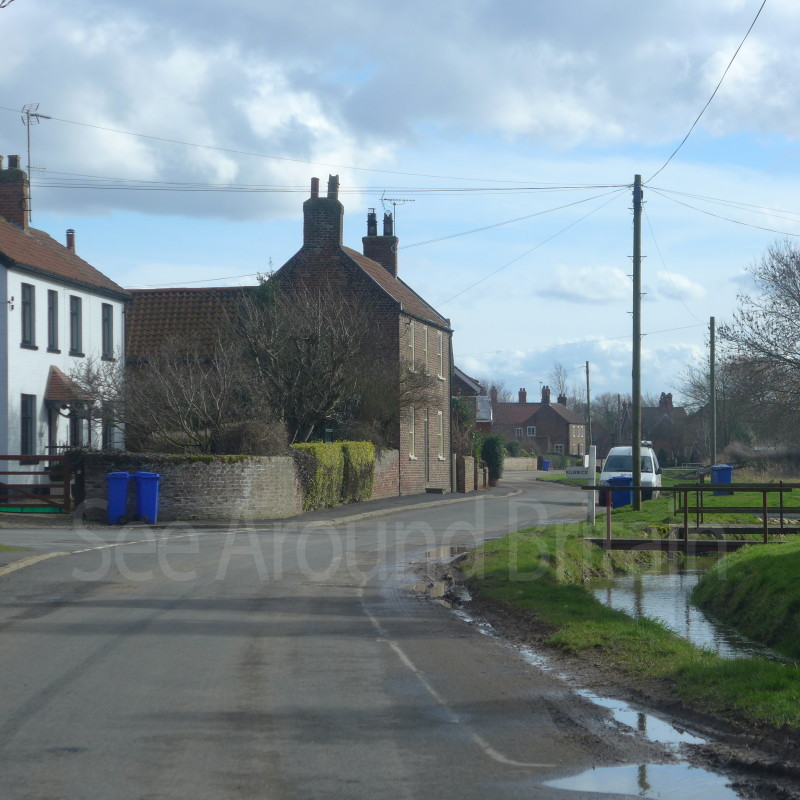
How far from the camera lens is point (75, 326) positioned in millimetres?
36688

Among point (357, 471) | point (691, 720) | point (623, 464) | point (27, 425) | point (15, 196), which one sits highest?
point (15, 196)

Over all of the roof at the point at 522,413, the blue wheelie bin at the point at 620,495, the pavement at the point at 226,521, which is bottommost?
the pavement at the point at 226,521

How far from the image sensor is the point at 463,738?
700 centimetres

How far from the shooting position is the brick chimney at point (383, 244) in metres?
48.7

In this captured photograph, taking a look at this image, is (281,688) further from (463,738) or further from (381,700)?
(463,738)

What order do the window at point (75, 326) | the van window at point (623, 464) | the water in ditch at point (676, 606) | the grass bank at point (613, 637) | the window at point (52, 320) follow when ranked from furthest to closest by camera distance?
the van window at point (623, 464) < the window at point (75, 326) < the window at point (52, 320) < the water in ditch at point (676, 606) < the grass bank at point (613, 637)

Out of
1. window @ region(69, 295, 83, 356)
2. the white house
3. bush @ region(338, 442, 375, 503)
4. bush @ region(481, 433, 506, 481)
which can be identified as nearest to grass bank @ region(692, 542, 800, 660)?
bush @ region(338, 442, 375, 503)

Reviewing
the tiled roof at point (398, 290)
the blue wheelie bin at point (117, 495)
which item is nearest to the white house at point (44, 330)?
the blue wheelie bin at point (117, 495)

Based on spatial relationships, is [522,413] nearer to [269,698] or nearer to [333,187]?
[333,187]

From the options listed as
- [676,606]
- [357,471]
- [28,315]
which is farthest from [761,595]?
[28,315]

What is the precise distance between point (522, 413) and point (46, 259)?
100142 millimetres

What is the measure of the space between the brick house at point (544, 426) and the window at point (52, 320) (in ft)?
303

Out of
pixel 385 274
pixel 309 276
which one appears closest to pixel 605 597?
pixel 309 276

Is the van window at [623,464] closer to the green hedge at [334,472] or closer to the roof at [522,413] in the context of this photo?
the green hedge at [334,472]
